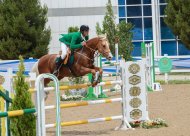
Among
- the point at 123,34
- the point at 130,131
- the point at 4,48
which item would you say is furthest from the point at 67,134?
the point at 4,48

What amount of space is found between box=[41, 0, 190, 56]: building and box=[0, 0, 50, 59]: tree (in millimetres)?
4730

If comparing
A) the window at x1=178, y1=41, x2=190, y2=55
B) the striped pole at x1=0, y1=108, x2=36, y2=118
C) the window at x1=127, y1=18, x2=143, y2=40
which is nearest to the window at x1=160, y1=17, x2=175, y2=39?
the window at x1=178, y1=41, x2=190, y2=55

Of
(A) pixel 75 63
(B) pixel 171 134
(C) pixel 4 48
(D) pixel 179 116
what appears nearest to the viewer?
(B) pixel 171 134

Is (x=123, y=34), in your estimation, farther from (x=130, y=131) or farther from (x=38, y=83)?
(x=38, y=83)

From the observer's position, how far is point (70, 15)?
1510 inches

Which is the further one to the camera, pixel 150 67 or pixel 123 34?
pixel 123 34

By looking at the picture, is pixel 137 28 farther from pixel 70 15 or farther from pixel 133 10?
pixel 70 15

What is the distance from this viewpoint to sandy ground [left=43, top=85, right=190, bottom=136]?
1059 cm

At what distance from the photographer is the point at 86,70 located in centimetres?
1135

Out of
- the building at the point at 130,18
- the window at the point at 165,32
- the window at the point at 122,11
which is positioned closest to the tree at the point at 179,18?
the building at the point at 130,18

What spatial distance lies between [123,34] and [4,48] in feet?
22.6

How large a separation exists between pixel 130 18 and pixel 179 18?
6.55m

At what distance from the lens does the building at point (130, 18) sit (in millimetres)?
37625

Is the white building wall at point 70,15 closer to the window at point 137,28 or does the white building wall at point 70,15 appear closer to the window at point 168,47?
→ the window at point 137,28
